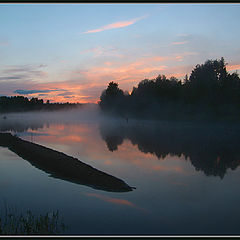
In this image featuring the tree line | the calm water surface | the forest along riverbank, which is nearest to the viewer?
the calm water surface

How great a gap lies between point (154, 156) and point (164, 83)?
119676 mm

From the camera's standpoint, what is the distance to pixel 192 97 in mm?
120875

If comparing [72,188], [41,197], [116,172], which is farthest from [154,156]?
[41,197]

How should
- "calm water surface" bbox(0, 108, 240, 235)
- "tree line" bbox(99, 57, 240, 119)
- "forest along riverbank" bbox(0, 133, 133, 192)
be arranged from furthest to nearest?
1. "tree line" bbox(99, 57, 240, 119)
2. "forest along riverbank" bbox(0, 133, 133, 192)
3. "calm water surface" bbox(0, 108, 240, 235)

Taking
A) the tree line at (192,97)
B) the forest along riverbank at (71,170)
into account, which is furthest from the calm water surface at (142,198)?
the tree line at (192,97)

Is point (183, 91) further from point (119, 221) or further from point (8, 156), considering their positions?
point (119, 221)

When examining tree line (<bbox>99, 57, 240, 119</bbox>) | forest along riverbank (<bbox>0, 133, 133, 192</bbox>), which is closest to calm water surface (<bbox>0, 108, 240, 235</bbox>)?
forest along riverbank (<bbox>0, 133, 133, 192</bbox>)

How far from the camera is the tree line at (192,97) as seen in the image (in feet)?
358

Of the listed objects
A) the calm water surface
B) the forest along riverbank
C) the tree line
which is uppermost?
the tree line

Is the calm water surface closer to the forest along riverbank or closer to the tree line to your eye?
the forest along riverbank

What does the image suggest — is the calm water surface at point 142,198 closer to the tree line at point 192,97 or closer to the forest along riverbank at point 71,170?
the forest along riverbank at point 71,170

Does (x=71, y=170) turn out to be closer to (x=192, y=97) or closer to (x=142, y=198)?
(x=142, y=198)

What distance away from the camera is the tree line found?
358ft

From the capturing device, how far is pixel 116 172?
91.6ft
